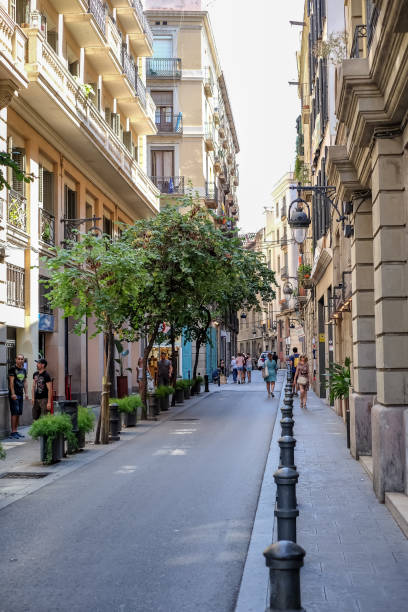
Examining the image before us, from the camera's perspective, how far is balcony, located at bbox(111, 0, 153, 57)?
101 ft

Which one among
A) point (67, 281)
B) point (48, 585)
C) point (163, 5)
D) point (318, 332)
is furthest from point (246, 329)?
point (48, 585)

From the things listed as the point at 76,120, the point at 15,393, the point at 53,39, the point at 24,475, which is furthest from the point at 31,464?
the point at 53,39

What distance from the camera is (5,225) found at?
1788cm

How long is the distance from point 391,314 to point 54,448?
637 centimetres

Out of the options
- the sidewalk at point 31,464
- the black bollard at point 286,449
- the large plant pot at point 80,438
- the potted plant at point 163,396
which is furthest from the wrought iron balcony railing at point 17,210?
the black bollard at point 286,449

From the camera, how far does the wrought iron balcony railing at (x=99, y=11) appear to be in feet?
81.1

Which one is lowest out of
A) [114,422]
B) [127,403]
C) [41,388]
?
[114,422]

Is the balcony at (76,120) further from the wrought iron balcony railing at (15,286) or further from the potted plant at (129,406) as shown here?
the potted plant at (129,406)

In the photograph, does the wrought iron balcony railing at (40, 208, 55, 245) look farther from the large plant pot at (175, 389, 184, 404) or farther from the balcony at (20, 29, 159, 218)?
the large plant pot at (175, 389, 184, 404)

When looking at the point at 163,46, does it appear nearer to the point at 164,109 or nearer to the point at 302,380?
the point at 164,109

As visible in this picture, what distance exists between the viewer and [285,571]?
350 centimetres

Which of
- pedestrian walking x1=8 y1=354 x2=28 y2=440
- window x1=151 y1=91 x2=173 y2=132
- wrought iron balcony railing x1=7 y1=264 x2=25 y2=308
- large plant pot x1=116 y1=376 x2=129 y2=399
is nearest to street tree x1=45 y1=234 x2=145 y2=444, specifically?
pedestrian walking x1=8 y1=354 x2=28 y2=440

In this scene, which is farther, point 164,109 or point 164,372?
point 164,109

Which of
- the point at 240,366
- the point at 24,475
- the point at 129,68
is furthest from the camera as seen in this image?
the point at 240,366
